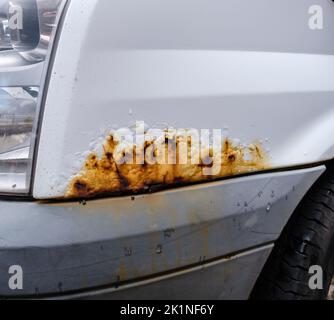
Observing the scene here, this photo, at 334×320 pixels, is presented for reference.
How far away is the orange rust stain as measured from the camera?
1271 millimetres

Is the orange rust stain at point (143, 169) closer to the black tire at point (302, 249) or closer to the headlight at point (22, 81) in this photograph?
the headlight at point (22, 81)

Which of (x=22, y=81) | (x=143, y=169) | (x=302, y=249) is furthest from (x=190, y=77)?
(x=302, y=249)

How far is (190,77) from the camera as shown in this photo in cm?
140

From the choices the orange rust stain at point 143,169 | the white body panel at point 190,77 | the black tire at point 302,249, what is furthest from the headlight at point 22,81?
the black tire at point 302,249

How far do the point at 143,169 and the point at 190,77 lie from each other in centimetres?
29

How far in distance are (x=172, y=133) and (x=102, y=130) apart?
0.19 metres

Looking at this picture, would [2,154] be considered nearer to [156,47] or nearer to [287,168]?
[156,47]

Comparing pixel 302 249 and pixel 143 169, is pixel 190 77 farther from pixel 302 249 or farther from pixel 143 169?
pixel 302 249

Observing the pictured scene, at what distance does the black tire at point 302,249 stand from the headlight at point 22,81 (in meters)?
0.89

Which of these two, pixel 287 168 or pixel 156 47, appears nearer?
pixel 156 47

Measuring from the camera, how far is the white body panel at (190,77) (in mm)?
1259

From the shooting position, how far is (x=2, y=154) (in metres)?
1.32

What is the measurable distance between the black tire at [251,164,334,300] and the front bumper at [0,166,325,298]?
14 cm
